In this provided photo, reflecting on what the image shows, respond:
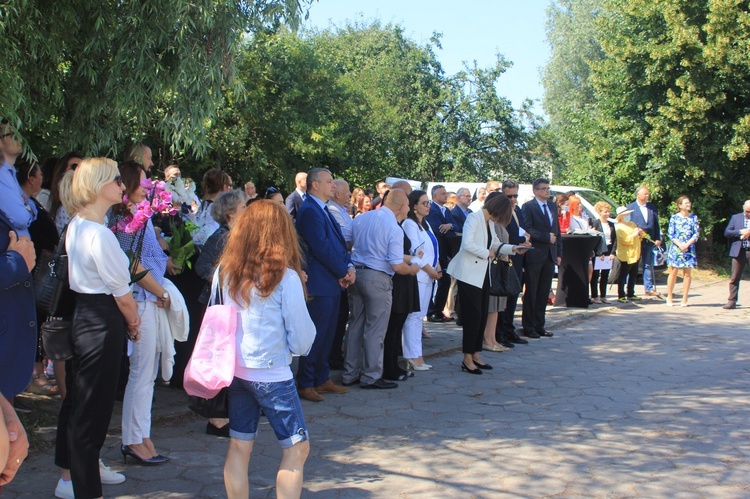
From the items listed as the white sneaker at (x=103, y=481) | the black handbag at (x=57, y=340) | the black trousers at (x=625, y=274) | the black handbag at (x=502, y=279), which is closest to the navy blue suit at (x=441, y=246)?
the black handbag at (x=502, y=279)

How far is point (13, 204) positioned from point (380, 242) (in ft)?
11.5

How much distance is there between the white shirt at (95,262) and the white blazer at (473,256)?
4649 millimetres

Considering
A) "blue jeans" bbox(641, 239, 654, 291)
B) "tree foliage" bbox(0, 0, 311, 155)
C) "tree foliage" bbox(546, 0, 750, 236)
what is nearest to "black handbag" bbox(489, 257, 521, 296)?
"tree foliage" bbox(0, 0, 311, 155)

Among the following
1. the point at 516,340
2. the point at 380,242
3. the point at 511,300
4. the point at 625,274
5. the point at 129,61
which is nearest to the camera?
the point at 129,61

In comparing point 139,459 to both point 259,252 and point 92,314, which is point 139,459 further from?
point 259,252

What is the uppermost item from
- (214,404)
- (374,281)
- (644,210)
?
(644,210)

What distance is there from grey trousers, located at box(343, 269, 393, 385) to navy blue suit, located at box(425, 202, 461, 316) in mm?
3742

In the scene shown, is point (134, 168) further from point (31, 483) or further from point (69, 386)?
point (31, 483)

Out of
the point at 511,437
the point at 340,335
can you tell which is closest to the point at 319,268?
the point at 340,335

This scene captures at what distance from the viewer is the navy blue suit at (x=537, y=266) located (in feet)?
34.8

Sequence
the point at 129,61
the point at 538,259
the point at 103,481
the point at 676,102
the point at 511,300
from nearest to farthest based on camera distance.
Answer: the point at 103,481 < the point at 129,61 < the point at 511,300 < the point at 538,259 < the point at 676,102

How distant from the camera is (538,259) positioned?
1064 centimetres

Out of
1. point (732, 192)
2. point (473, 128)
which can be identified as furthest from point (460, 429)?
point (473, 128)

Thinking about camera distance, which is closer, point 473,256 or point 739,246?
point 473,256
